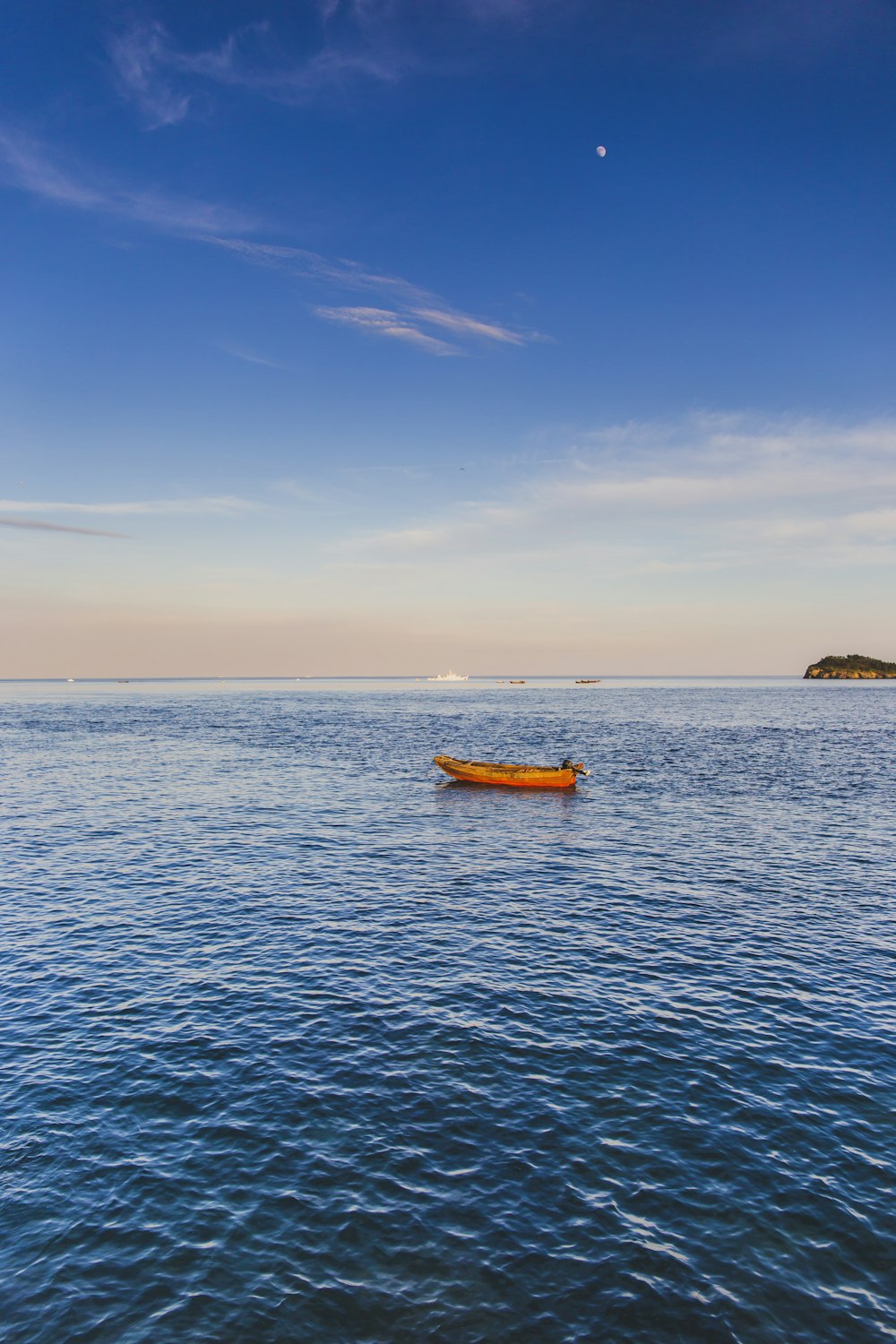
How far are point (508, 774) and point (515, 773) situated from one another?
63 cm

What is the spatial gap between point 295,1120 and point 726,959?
1583cm

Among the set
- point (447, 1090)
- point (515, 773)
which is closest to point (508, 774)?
point (515, 773)

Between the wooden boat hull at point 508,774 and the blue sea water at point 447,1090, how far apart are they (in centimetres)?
1742

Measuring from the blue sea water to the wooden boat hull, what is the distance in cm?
1742

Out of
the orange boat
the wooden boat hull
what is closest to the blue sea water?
the orange boat

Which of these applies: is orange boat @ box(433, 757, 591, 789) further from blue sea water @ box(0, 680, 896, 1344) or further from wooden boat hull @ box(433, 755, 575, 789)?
blue sea water @ box(0, 680, 896, 1344)

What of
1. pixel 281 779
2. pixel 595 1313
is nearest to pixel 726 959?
pixel 595 1313

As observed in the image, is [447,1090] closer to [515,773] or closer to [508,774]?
[515,773]

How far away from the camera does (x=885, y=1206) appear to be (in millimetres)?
13695

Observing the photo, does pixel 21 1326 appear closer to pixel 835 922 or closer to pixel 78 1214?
pixel 78 1214

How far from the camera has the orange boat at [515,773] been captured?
59938mm

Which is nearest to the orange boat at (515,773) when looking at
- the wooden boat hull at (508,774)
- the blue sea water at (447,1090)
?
the wooden boat hull at (508,774)

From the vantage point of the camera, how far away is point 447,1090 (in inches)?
687

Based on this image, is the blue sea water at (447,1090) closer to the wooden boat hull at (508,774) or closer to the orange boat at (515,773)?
the orange boat at (515,773)
